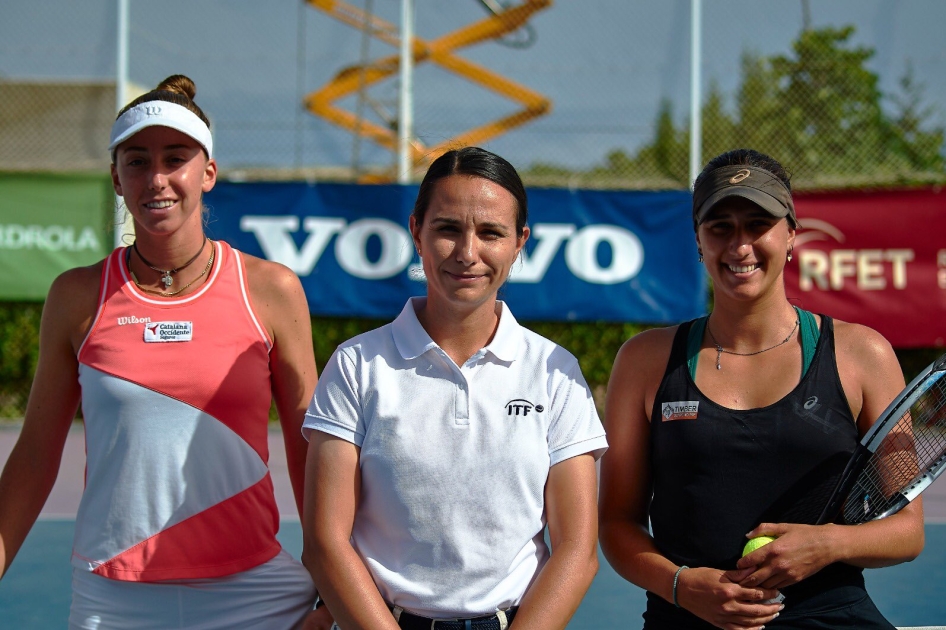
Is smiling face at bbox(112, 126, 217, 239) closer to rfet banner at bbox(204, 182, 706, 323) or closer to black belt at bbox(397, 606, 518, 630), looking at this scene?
black belt at bbox(397, 606, 518, 630)

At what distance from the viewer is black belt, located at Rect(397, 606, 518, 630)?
2020 millimetres

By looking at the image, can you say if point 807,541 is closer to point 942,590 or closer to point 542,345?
point 542,345

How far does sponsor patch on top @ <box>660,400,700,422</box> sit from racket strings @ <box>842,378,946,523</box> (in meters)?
0.41

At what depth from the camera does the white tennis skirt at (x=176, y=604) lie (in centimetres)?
223

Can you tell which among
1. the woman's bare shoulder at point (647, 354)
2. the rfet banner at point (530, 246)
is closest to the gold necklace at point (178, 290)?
the woman's bare shoulder at point (647, 354)

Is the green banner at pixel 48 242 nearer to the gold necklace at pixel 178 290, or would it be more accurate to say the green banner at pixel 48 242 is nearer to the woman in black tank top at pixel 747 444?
the gold necklace at pixel 178 290

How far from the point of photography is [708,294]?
9445 millimetres

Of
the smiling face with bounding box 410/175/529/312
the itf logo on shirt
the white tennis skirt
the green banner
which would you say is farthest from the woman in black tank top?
the green banner

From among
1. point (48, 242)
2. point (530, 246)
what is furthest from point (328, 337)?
point (48, 242)

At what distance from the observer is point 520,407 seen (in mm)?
2129

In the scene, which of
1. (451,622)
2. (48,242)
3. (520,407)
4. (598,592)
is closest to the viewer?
(451,622)

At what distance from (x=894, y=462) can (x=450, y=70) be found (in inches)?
330

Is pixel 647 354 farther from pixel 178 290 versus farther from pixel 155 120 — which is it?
pixel 155 120

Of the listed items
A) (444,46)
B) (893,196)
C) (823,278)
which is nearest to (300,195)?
(444,46)
